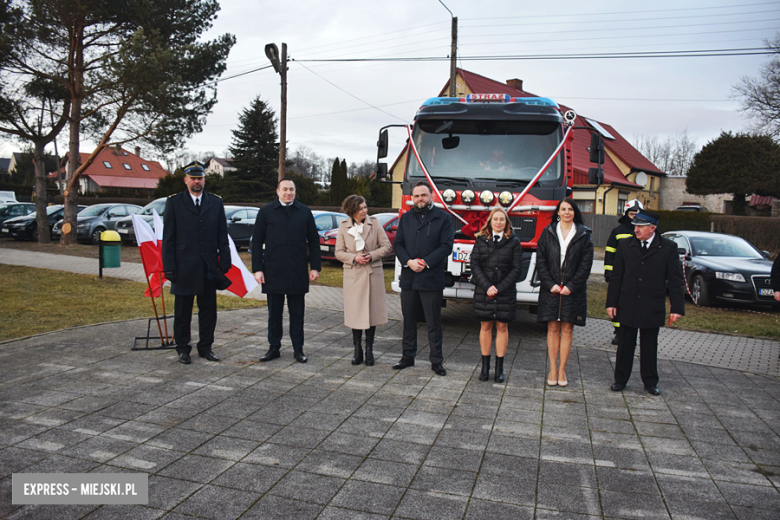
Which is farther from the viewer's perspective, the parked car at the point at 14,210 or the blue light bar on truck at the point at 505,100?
the parked car at the point at 14,210

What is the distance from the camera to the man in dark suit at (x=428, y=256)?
20.1 ft

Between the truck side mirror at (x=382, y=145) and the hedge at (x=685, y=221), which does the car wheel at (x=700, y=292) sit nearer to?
the truck side mirror at (x=382, y=145)

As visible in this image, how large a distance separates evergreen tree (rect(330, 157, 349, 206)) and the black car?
114 feet

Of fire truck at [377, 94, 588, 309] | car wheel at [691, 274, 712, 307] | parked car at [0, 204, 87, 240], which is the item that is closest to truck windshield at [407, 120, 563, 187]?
fire truck at [377, 94, 588, 309]

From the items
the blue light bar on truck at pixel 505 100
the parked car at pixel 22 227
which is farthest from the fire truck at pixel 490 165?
the parked car at pixel 22 227

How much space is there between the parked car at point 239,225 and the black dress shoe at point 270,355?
1393cm

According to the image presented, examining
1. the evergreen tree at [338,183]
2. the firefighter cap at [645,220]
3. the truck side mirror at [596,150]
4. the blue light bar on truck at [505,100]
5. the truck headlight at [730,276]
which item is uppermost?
the evergreen tree at [338,183]

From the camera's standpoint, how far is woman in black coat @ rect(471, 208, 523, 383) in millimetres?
5750

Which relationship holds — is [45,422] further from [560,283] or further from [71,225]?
[71,225]

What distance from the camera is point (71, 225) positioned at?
20688 mm

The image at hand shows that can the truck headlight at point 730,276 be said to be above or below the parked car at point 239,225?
below

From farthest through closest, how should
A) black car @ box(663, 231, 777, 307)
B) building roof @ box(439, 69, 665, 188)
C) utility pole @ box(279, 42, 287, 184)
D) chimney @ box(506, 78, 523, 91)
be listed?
1. chimney @ box(506, 78, 523, 91)
2. building roof @ box(439, 69, 665, 188)
3. utility pole @ box(279, 42, 287, 184)
4. black car @ box(663, 231, 777, 307)

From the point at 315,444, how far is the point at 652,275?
355cm

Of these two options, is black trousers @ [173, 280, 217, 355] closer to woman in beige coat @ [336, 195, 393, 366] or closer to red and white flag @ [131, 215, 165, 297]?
red and white flag @ [131, 215, 165, 297]
